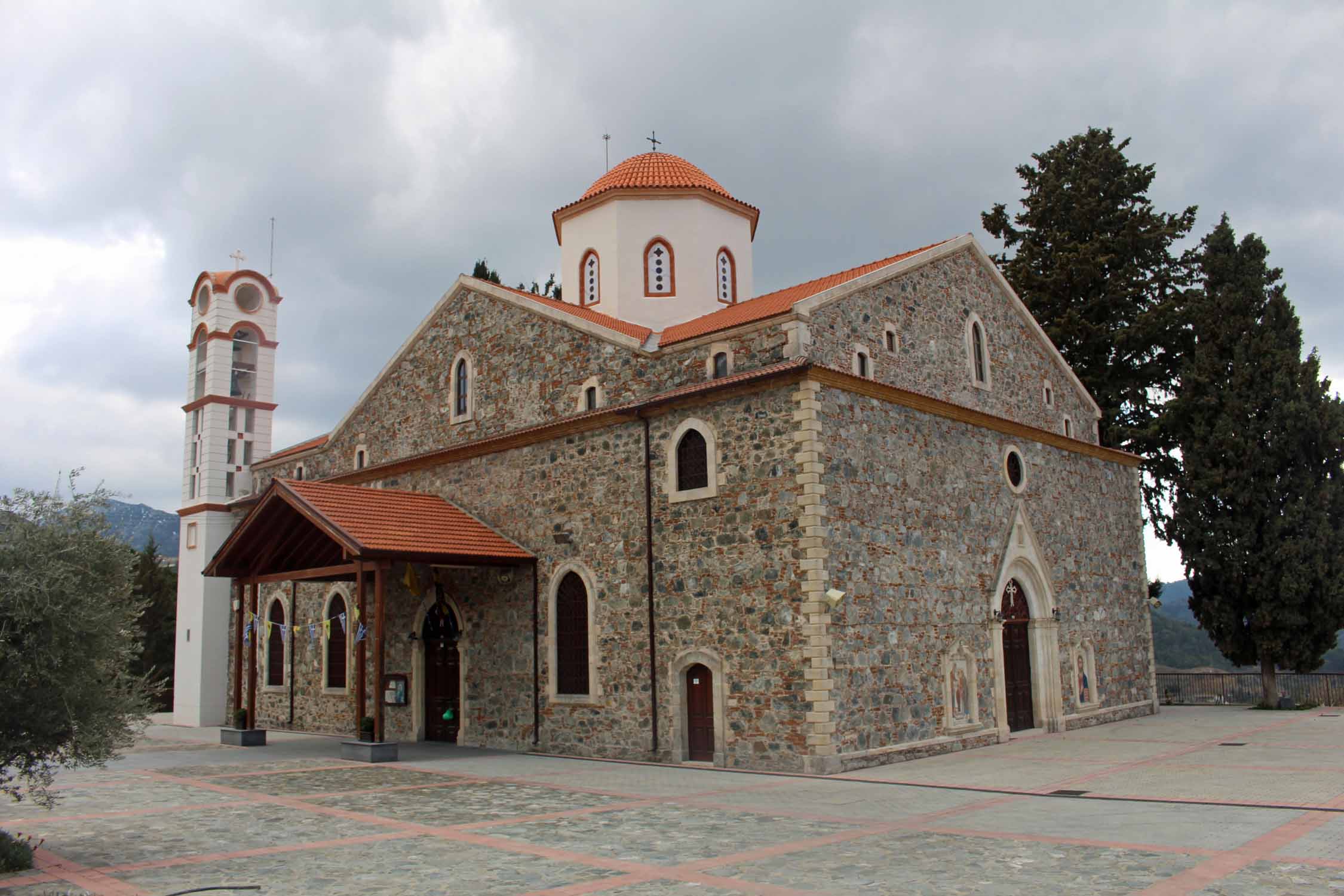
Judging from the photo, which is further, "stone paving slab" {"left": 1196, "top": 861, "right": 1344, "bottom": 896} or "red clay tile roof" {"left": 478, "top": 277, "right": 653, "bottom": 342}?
"red clay tile roof" {"left": 478, "top": 277, "right": 653, "bottom": 342}

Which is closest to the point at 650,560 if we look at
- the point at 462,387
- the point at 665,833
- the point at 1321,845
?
the point at 665,833

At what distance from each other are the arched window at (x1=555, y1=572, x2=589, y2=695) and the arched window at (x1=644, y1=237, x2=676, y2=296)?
7.41m

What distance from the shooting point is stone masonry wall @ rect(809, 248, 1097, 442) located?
1641 cm

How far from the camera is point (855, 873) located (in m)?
8.03

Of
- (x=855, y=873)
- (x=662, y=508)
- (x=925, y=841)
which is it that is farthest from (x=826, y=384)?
(x=855, y=873)

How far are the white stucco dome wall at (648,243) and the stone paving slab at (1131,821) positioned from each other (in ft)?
43.6

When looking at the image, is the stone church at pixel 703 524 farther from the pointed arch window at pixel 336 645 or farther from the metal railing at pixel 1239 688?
the metal railing at pixel 1239 688

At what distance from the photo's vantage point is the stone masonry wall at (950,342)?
53.8ft

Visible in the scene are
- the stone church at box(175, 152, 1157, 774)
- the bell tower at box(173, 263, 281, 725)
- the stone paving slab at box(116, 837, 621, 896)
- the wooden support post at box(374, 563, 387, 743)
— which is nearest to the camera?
the stone paving slab at box(116, 837, 621, 896)

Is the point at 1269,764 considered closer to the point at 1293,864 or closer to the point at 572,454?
the point at 1293,864

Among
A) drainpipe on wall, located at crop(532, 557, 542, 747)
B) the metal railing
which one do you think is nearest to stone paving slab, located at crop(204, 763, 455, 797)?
drainpipe on wall, located at crop(532, 557, 542, 747)

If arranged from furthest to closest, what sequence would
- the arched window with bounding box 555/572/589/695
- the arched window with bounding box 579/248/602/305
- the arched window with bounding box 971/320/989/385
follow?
the arched window with bounding box 579/248/602/305 → the arched window with bounding box 971/320/989/385 → the arched window with bounding box 555/572/589/695

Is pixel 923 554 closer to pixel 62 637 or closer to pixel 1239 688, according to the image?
pixel 62 637

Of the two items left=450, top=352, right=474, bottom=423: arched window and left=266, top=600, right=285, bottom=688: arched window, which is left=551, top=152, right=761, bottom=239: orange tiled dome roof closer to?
left=450, top=352, right=474, bottom=423: arched window
